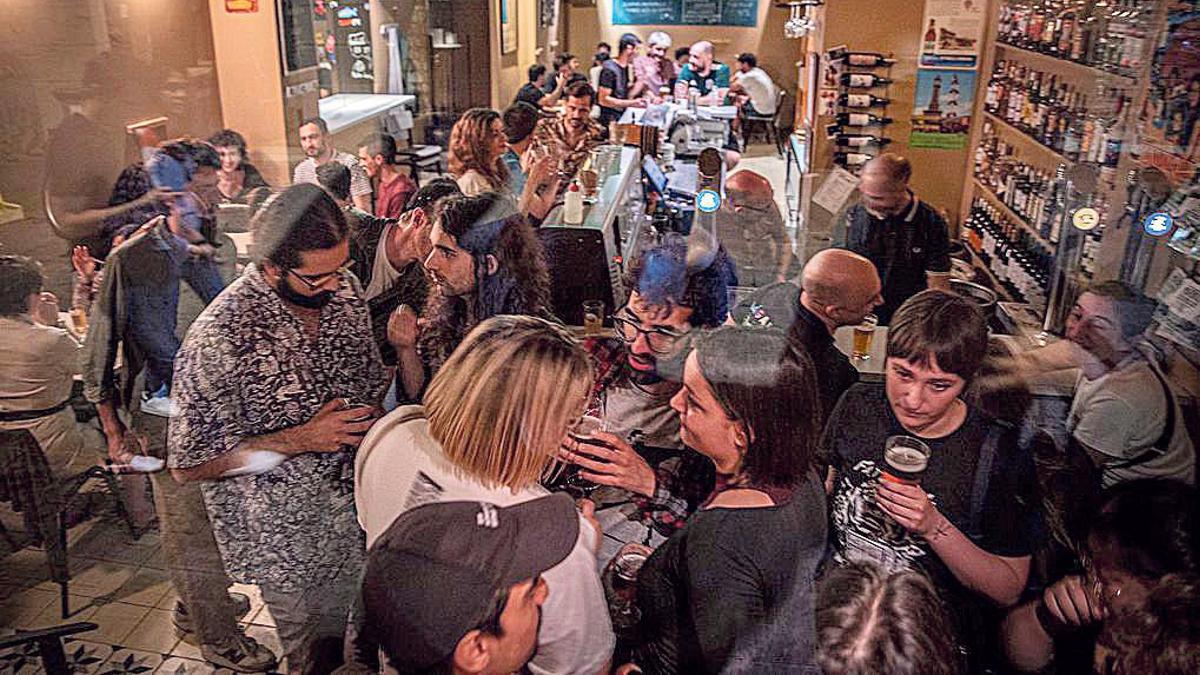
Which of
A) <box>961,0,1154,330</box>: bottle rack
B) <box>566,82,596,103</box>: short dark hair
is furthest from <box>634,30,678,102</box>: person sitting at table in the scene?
<box>961,0,1154,330</box>: bottle rack

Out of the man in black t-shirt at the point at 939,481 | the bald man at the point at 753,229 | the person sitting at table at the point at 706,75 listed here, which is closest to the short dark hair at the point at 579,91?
the person sitting at table at the point at 706,75

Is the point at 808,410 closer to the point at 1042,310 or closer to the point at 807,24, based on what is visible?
the point at 1042,310

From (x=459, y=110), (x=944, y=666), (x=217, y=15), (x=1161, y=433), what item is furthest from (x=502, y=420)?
(x=459, y=110)

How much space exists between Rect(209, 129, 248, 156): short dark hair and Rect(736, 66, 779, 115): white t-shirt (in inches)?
51.5

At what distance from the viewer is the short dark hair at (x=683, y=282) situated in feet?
4.84

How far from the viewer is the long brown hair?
72.9 inches

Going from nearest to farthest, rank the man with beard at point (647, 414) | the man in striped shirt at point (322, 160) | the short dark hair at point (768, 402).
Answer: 1. the short dark hair at point (768, 402)
2. the man with beard at point (647, 414)
3. the man in striped shirt at point (322, 160)

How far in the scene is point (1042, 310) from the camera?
1948mm

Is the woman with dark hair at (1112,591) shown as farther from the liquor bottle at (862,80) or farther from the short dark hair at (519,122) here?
the short dark hair at (519,122)

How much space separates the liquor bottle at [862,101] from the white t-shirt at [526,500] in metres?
1.18

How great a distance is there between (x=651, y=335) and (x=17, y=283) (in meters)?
1.31

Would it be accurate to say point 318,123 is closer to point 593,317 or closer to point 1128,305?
point 593,317

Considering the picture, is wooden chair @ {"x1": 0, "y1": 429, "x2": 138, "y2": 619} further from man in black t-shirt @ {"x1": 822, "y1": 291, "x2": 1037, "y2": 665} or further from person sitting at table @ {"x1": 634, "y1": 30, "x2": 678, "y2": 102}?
person sitting at table @ {"x1": 634, "y1": 30, "x2": 678, "y2": 102}

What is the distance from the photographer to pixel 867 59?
184 cm
